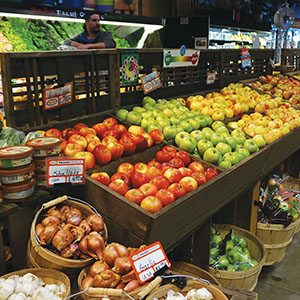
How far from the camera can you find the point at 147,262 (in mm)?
1463

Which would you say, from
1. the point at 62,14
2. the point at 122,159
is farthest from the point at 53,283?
the point at 62,14

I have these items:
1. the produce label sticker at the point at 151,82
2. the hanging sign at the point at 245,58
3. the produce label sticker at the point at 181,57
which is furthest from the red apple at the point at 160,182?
the hanging sign at the point at 245,58

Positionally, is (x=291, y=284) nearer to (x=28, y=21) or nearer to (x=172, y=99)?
(x=172, y=99)

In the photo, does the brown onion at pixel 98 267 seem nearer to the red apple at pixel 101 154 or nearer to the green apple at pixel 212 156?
the red apple at pixel 101 154

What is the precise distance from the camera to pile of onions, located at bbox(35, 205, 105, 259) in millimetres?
1516

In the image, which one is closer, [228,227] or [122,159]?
[122,159]

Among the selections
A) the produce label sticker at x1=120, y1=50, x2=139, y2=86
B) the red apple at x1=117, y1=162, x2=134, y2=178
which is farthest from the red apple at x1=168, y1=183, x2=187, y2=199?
the produce label sticker at x1=120, y1=50, x2=139, y2=86

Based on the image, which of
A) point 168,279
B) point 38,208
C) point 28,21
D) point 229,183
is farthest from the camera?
point 28,21

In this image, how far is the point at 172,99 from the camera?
11.4ft

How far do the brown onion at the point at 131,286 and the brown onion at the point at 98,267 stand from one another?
0.12 metres

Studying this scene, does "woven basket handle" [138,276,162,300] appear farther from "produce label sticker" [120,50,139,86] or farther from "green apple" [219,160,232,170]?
"produce label sticker" [120,50,139,86]

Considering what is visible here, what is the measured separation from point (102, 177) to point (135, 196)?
0.23 metres

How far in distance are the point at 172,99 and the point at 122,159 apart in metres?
1.34

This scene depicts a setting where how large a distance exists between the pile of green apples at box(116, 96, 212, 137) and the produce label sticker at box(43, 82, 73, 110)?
19.0 inches
